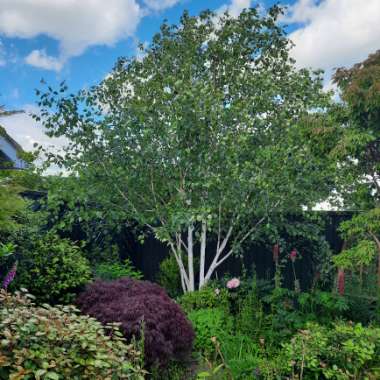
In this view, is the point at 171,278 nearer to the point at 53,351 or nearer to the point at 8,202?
the point at 8,202

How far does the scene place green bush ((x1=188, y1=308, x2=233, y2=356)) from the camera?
5.24 metres

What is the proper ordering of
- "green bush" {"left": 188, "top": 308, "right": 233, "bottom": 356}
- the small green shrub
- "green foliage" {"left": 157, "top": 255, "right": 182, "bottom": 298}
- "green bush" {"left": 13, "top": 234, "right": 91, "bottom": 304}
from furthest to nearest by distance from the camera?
"green foliage" {"left": 157, "top": 255, "right": 182, "bottom": 298} < "green bush" {"left": 188, "top": 308, "right": 233, "bottom": 356} < "green bush" {"left": 13, "top": 234, "right": 91, "bottom": 304} < the small green shrub

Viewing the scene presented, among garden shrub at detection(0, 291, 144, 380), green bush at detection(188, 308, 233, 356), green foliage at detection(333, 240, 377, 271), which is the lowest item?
green bush at detection(188, 308, 233, 356)

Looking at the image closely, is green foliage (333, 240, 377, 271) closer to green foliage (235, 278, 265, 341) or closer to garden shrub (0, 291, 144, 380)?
green foliage (235, 278, 265, 341)

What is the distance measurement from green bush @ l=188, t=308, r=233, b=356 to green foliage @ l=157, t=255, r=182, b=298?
2.65m

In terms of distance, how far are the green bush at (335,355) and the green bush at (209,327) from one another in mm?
1078

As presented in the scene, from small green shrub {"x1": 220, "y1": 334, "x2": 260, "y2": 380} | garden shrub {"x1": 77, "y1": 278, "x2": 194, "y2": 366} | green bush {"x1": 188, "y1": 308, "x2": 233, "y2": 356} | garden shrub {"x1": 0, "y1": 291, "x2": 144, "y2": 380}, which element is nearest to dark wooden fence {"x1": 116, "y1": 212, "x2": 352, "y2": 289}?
green bush {"x1": 188, "y1": 308, "x2": 233, "y2": 356}

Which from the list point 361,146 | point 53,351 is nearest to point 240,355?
point 53,351

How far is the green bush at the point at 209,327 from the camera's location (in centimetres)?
524

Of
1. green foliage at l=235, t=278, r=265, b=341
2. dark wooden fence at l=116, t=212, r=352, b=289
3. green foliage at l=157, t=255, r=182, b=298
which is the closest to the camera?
green foliage at l=235, t=278, r=265, b=341

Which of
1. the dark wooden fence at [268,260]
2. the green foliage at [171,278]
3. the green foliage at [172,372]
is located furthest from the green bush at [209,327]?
the green foliage at [171,278]

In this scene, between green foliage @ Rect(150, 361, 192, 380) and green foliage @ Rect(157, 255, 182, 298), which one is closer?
green foliage @ Rect(150, 361, 192, 380)

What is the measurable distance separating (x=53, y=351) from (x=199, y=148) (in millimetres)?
4528

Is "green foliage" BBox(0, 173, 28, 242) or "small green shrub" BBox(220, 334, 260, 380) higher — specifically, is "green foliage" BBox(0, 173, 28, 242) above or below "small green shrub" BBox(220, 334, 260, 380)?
above
